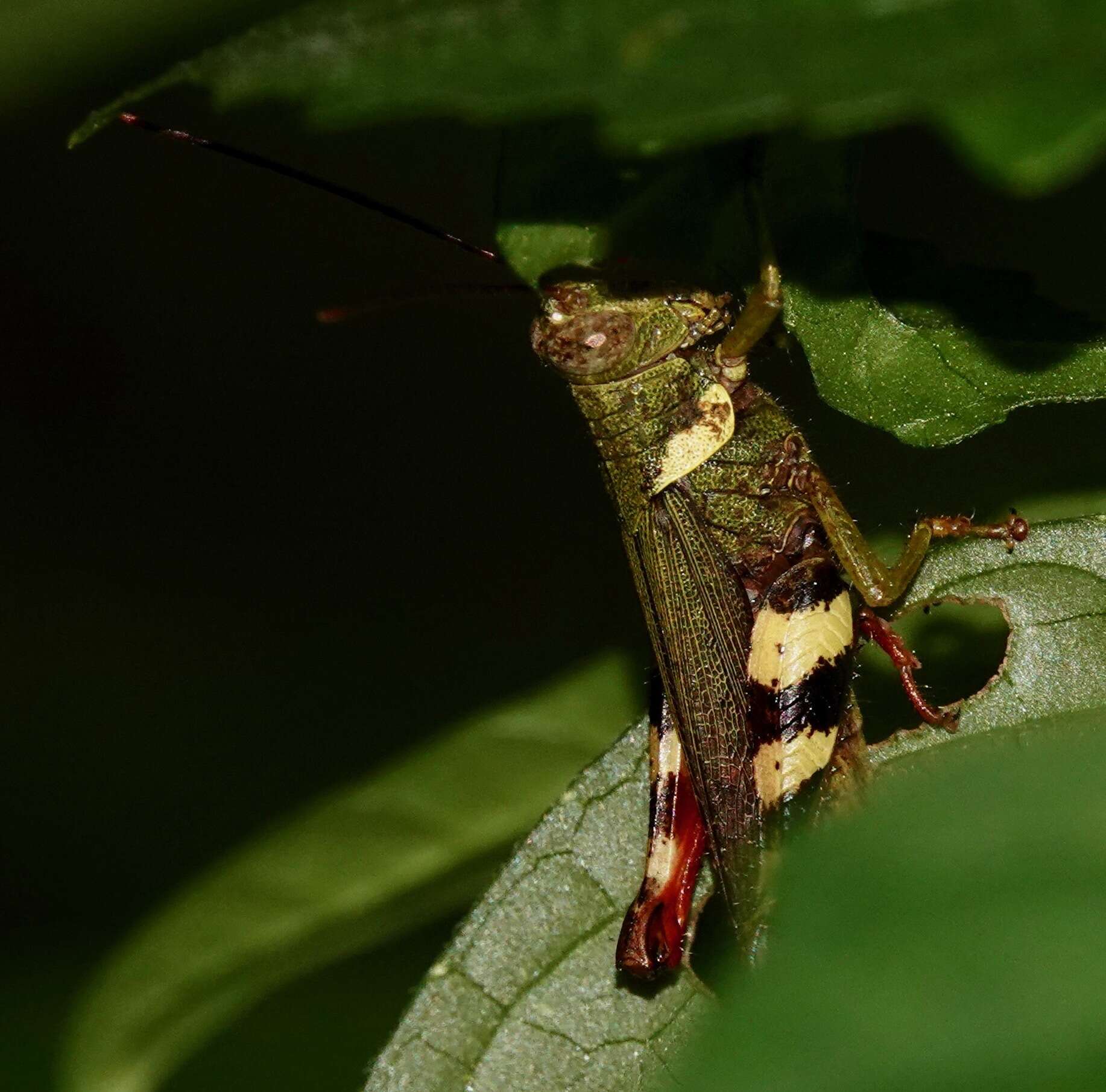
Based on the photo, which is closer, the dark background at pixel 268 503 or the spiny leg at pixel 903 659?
the spiny leg at pixel 903 659

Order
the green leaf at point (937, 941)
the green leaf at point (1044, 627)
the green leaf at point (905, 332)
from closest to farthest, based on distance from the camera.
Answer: the green leaf at point (937, 941)
the green leaf at point (905, 332)
the green leaf at point (1044, 627)

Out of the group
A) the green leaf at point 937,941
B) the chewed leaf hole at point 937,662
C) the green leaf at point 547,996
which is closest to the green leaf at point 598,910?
the green leaf at point 547,996

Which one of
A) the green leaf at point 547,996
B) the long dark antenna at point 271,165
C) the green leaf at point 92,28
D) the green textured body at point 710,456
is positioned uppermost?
the green leaf at point 92,28

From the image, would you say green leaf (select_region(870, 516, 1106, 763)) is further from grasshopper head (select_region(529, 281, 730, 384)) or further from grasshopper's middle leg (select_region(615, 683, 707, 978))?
grasshopper head (select_region(529, 281, 730, 384))

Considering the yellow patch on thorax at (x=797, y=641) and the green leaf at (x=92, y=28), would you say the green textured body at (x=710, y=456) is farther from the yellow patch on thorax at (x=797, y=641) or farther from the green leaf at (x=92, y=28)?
the green leaf at (x=92, y=28)

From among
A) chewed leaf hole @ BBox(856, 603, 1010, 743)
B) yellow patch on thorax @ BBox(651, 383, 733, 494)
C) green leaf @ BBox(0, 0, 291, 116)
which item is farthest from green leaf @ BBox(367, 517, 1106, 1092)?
green leaf @ BBox(0, 0, 291, 116)

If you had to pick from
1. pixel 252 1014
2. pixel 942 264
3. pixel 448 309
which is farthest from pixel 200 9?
pixel 252 1014

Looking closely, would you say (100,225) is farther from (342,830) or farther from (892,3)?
(892,3)

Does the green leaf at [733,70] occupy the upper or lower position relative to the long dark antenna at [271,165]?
lower
